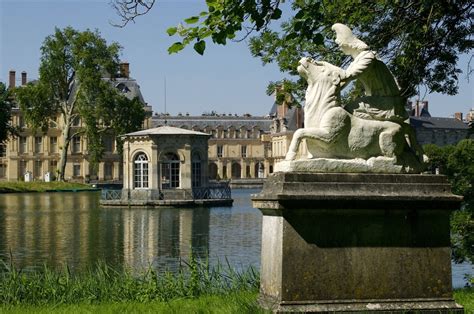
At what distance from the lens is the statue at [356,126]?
23.0 feet

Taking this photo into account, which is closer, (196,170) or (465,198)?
(465,198)

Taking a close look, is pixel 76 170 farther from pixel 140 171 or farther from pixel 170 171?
pixel 170 171

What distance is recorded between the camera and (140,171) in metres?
45.1

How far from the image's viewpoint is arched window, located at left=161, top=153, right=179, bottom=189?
4494 centimetres

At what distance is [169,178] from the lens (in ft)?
149

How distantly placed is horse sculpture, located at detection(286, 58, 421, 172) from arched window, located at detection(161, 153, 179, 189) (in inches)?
1483

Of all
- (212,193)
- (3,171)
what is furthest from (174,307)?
(3,171)

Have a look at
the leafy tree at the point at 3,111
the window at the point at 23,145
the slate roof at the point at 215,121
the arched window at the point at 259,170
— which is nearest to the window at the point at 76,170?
the window at the point at 23,145

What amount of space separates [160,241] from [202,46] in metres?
15.7

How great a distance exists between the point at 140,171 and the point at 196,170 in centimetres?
308

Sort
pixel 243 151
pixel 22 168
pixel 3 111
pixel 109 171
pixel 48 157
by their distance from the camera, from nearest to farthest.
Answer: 1. pixel 3 111
2. pixel 109 171
3. pixel 22 168
4. pixel 48 157
5. pixel 243 151

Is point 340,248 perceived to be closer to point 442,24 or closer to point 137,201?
point 442,24

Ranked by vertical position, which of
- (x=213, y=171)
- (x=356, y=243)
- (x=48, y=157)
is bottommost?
(x=356, y=243)

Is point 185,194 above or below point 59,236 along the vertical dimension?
above
